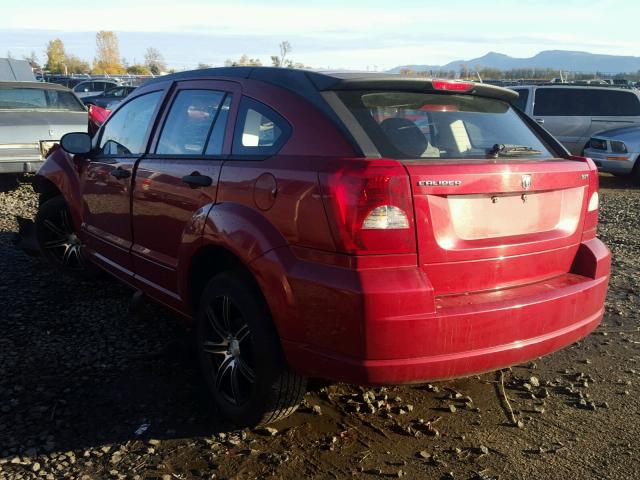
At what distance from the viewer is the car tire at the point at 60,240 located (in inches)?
211

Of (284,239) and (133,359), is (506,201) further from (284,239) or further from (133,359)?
(133,359)

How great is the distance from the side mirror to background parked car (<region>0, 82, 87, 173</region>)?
4.32 m

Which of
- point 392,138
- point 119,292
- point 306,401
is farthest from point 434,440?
point 119,292

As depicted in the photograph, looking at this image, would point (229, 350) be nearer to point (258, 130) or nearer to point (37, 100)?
point (258, 130)

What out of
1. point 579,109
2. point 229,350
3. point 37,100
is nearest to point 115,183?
point 229,350

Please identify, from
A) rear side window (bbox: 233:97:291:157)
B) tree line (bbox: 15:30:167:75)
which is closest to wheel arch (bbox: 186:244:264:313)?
rear side window (bbox: 233:97:291:157)

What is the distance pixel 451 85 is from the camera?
3158 mm

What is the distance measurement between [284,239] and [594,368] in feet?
7.74

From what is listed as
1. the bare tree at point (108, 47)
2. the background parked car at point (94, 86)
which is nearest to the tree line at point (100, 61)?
the bare tree at point (108, 47)

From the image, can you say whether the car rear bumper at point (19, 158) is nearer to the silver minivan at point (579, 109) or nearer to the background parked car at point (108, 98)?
the silver minivan at point (579, 109)

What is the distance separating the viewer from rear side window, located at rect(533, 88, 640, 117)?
43.2 feet

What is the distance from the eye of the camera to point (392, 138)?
9.32 ft

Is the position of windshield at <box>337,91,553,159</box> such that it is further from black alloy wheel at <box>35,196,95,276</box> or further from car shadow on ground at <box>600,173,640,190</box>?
car shadow on ground at <box>600,173,640,190</box>

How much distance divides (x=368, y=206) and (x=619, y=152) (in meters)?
10.9
